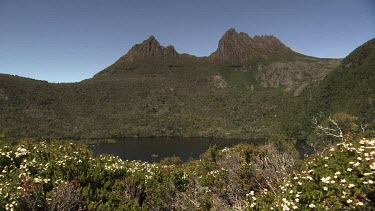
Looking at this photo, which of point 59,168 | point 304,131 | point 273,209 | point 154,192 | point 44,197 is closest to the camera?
point 273,209

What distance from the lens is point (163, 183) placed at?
19.6 meters

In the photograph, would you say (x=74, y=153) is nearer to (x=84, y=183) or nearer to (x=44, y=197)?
(x=84, y=183)

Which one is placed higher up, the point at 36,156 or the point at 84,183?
the point at 36,156

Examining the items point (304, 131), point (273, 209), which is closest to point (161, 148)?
point (304, 131)

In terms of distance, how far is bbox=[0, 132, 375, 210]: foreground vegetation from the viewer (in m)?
8.06

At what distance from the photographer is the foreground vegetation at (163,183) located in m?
8.06

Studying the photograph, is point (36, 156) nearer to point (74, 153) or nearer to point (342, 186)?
point (74, 153)

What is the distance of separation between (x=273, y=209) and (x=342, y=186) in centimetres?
209

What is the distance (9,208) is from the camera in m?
11.1

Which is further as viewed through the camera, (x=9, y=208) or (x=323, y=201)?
(x=9, y=208)

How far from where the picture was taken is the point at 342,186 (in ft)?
25.5

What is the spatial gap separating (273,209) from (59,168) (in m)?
11.4

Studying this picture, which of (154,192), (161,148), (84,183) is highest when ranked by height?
(84,183)

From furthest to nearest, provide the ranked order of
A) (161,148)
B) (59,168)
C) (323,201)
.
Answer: (161,148), (59,168), (323,201)
